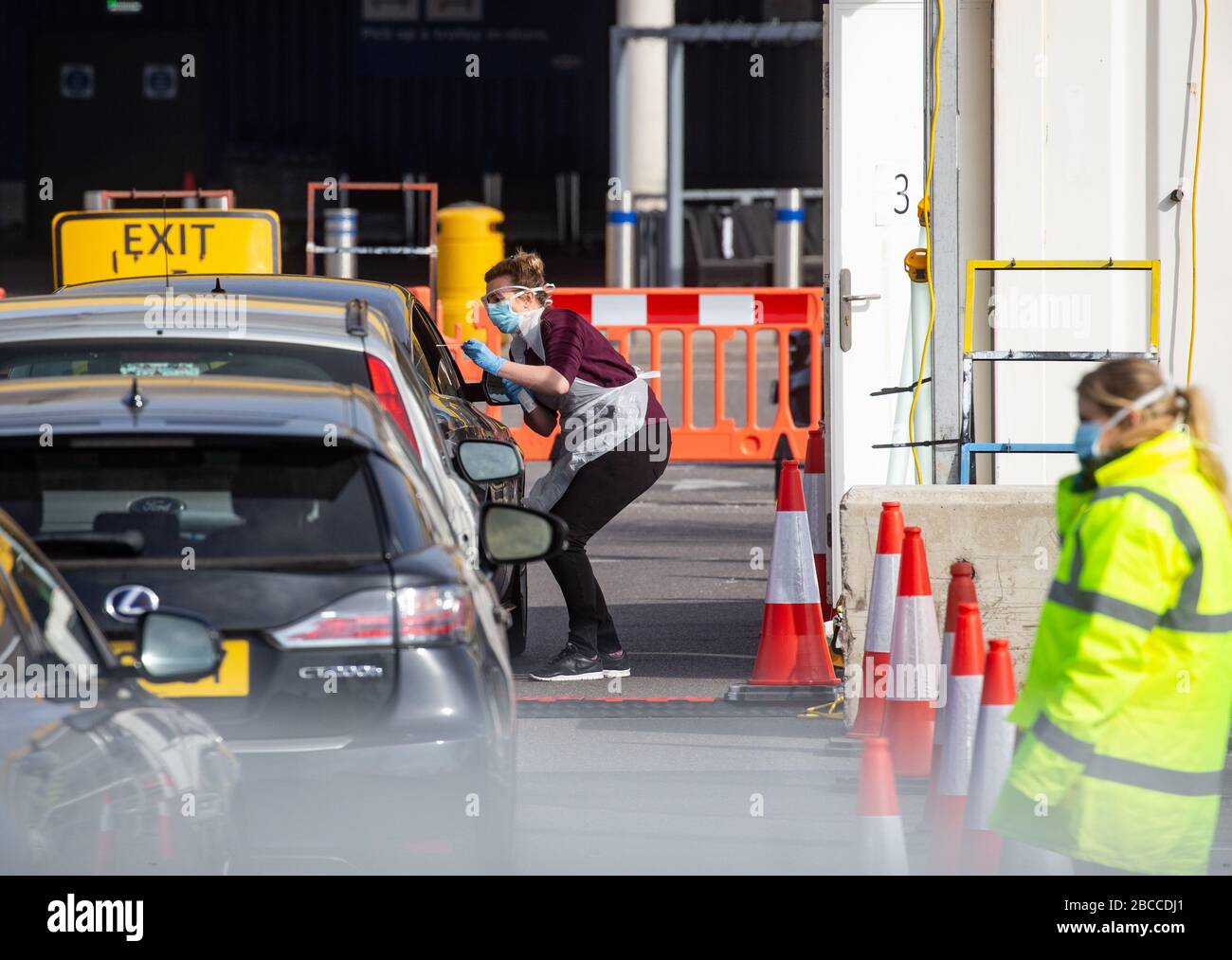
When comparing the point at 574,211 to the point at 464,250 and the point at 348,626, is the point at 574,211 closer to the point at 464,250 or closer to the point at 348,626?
the point at 464,250

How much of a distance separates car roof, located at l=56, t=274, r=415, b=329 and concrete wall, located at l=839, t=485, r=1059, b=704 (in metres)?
1.98

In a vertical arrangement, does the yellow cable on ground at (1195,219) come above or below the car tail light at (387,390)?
above

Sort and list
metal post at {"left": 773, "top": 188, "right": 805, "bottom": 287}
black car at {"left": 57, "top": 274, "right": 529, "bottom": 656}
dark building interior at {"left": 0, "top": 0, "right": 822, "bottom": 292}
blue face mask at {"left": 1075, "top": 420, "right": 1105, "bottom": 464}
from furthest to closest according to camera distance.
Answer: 1. dark building interior at {"left": 0, "top": 0, "right": 822, "bottom": 292}
2. metal post at {"left": 773, "top": 188, "right": 805, "bottom": 287}
3. black car at {"left": 57, "top": 274, "right": 529, "bottom": 656}
4. blue face mask at {"left": 1075, "top": 420, "right": 1105, "bottom": 464}

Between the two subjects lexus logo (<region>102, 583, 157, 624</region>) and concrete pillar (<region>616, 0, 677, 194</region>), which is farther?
concrete pillar (<region>616, 0, 677, 194</region>)

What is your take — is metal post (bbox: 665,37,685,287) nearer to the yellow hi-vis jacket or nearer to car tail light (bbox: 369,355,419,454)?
car tail light (bbox: 369,355,419,454)

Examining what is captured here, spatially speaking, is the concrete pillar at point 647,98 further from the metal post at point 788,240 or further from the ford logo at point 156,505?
the ford logo at point 156,505

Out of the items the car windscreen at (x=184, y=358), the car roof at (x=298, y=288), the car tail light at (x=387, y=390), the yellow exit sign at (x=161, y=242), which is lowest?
the car tail light at (x=387, y=390)

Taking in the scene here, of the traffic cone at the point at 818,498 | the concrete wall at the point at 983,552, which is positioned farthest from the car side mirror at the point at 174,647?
the traffic cone at the point at 818,498

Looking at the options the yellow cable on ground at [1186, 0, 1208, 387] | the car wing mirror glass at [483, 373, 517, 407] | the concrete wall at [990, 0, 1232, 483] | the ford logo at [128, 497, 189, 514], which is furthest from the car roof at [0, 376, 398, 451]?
the yellow cable on ground at [1186, 0, 1208, 387]

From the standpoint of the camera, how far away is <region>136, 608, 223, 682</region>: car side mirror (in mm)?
4008

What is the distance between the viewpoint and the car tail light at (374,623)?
14.4 ft

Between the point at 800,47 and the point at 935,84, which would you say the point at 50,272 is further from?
the point at 935,84

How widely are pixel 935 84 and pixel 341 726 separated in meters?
4.42

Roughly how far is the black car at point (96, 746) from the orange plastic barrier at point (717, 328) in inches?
443
